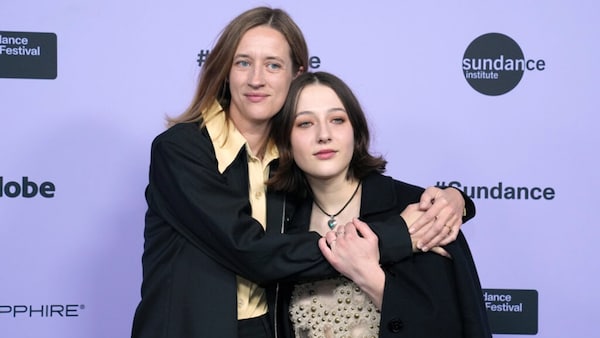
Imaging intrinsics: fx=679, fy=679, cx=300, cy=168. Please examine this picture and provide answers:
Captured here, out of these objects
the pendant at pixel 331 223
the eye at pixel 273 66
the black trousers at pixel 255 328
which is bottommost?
the black trousers at pixel 255 328

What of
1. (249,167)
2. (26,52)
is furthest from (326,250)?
(26,52)

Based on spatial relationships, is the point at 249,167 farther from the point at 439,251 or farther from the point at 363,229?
the point at 439,251

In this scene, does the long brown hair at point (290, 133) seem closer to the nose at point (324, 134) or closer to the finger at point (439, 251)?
the nose at point (324, 134)

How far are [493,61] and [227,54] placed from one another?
108cm

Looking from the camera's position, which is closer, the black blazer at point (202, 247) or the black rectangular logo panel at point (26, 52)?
the black blazer at point (202, 247)

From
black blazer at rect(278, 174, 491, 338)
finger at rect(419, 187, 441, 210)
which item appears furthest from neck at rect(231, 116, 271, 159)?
finger at rect(419, 187, 441, 210)

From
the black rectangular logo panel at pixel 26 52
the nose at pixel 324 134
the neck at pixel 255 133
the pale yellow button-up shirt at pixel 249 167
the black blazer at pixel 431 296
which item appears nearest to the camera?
the black blazer at pixel 431 296

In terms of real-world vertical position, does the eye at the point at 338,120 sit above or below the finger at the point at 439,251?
above

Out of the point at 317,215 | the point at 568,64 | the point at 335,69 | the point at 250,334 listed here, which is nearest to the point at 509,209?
the point at 568,64

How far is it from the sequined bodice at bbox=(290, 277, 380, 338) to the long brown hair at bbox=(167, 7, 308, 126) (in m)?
0.55

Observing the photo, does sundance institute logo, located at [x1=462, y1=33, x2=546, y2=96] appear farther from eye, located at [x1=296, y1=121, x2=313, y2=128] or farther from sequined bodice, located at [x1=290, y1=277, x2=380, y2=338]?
sequined bodice, located at [x1=290, y1=277, x2=380, y2=338]

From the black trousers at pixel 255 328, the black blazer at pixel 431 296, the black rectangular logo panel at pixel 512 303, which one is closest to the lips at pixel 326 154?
the black blazer at pixel 431 296

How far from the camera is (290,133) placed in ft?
5.66

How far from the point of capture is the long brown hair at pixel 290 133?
1.71m
